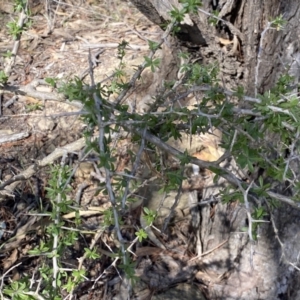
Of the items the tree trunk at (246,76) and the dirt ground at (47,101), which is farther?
the dirt ground at (47,101)

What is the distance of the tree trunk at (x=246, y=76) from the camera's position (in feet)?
8.07

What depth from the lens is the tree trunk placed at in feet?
8.07

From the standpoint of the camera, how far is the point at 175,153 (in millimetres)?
1909

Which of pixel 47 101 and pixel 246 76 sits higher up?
pixel 246 76

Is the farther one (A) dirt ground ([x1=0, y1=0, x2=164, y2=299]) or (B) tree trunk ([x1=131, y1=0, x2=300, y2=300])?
(A) dirt ground ([x1=0, y1=0, x2=164, y2=299])

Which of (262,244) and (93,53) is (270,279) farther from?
(93,53)

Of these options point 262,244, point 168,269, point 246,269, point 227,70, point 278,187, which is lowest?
point 168,269

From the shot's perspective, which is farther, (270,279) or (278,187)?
(270,279)

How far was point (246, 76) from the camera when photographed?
268 cm

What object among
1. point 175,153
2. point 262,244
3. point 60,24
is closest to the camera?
point 175,153

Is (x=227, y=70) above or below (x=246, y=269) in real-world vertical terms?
above

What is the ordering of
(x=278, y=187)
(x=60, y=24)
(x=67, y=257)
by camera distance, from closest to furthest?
(x=278, y=187) < (x=67, y=257) < (x=60, y=24)

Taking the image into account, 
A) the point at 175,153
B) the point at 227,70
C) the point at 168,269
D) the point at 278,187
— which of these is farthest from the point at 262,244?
the point at 175,153

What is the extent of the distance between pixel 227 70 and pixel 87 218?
50.2 inches
